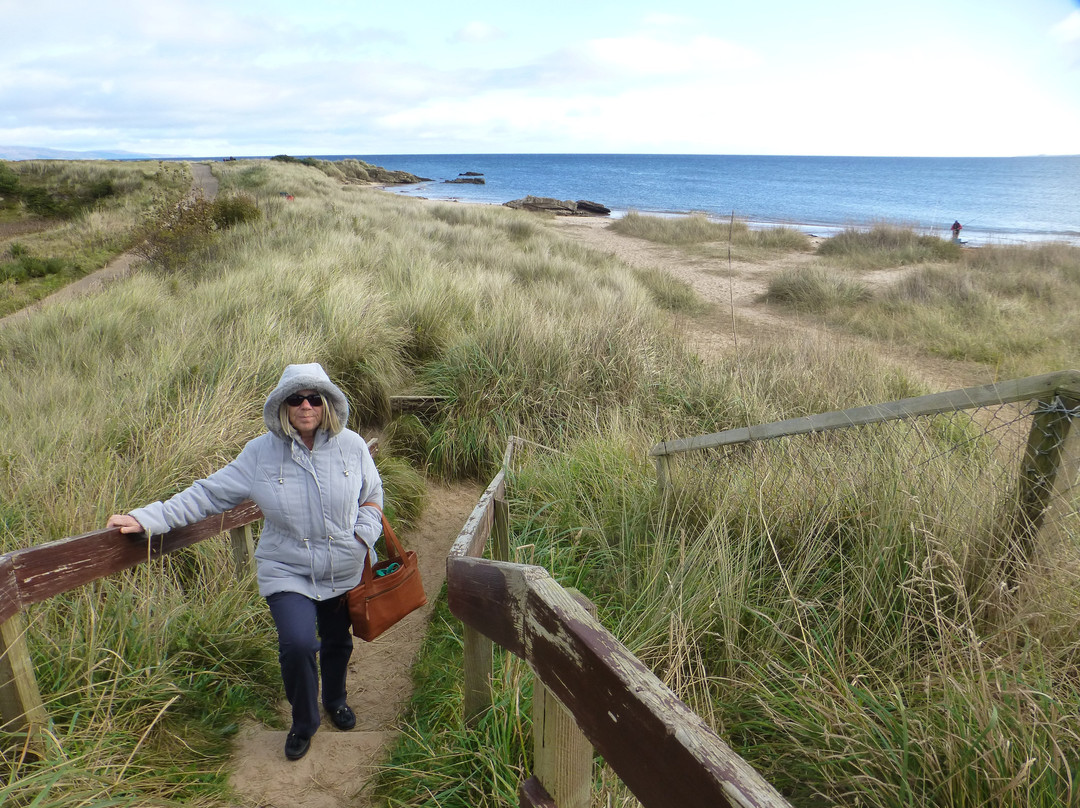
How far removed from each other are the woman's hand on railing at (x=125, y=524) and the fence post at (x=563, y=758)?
6.24ft

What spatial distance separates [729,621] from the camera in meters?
2.69

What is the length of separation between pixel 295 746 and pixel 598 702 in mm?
2140

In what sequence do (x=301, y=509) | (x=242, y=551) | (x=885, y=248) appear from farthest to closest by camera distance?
(x=885, y=248) < (x=242, y=551) < (x=301, y=509)

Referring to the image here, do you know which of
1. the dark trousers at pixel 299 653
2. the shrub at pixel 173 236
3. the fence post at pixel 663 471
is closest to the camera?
the dark trousers at pixel 299 653

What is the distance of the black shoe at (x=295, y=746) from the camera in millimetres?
2879

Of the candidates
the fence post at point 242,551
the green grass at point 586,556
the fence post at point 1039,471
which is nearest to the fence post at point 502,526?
the green grass at point 586,556

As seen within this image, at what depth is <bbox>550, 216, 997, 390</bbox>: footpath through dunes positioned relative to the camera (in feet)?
32.2

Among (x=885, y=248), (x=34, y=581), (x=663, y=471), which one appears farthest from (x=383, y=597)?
(x=885, y=248)

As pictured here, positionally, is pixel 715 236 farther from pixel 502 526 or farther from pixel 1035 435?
pixel 1035 435

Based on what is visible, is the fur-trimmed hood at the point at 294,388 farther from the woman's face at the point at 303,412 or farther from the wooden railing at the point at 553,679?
the wooden railing at the point at 553,679

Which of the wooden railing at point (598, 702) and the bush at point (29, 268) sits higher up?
the wooden railing at point (598, 702)

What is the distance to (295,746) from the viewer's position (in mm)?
2895

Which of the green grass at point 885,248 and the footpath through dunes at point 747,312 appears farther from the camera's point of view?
the green grass at point 885,248

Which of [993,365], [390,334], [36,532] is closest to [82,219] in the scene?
[390,334]
